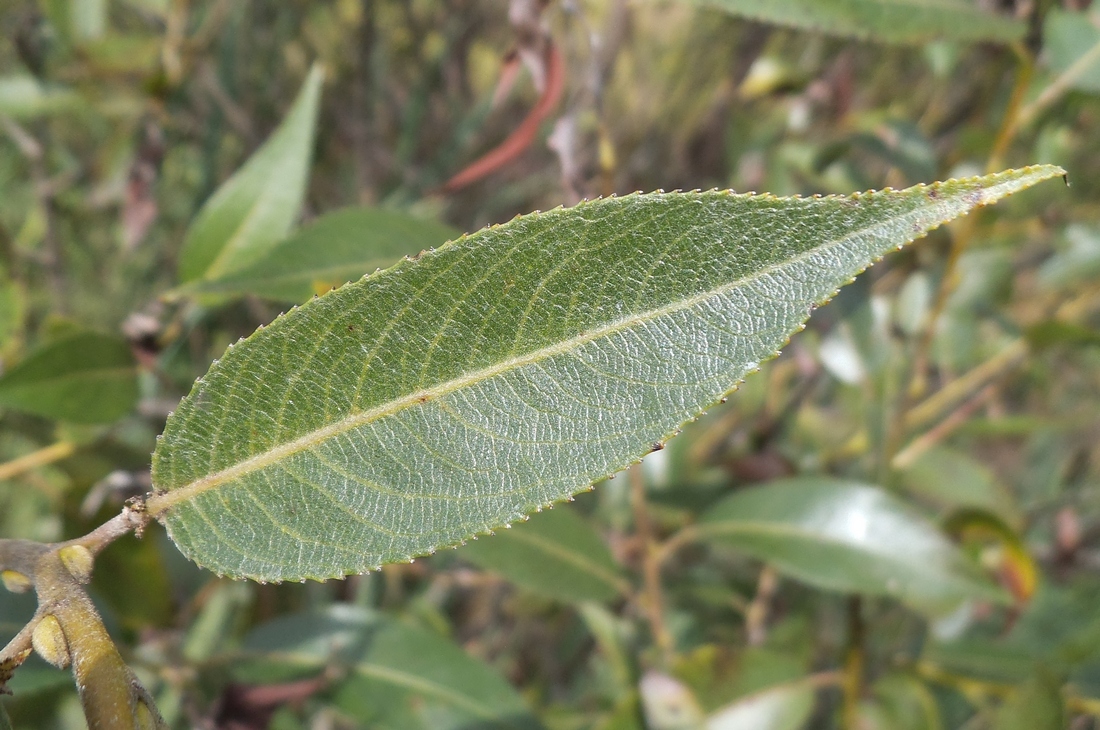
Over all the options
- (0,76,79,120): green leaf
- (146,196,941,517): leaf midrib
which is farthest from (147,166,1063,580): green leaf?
(0,76,79,120): green leaf

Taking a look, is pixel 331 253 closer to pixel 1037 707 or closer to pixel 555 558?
pixel 555 558

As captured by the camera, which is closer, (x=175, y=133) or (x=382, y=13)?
(x=175, y=133)

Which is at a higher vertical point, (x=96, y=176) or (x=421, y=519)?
(x=96, y=176)

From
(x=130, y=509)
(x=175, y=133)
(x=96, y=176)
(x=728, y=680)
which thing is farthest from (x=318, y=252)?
(x=96, y=176)

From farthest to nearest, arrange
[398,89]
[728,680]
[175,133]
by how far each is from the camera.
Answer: [398,89] < [175,133] < [728,680]

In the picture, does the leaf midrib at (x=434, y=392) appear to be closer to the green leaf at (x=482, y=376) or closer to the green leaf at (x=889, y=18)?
the green leaf at (x=482, y=376)

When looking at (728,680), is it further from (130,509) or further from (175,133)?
(175,133)

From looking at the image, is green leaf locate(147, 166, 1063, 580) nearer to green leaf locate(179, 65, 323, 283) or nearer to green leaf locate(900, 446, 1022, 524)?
green leaf locate(179, 65, 323, 283)
